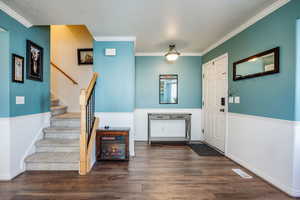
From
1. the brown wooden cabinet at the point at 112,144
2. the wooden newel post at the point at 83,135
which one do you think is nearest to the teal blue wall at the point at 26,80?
the wooden newel post at the point at 83,135

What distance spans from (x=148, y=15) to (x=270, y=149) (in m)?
2.71

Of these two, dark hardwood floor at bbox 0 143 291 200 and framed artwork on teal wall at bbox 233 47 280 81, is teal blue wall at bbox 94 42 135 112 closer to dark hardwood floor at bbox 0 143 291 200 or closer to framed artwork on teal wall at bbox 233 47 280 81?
dark hardwood floor at bbox 0 143 291 200

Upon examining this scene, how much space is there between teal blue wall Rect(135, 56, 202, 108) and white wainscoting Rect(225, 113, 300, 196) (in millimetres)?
1704

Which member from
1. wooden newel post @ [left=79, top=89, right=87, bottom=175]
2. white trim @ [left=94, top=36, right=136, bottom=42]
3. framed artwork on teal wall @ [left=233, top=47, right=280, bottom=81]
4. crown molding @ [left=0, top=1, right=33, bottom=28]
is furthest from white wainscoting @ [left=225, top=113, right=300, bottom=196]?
crown molding @ [left=0, top=1, right=33, bottom=28]

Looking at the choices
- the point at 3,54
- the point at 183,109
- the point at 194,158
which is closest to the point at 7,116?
the point at 3,54

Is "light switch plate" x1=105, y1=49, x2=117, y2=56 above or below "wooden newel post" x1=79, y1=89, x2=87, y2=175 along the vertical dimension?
above

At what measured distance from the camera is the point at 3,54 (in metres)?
2.29

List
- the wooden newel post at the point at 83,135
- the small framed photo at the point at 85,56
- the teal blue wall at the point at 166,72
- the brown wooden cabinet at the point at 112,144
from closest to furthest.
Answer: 1. the wooden newel post at the point at 83,135
2. the brown wooden cabinet at the point at 112,144
3. the small framed photo at the point at 85,56
4. the teal blue wall at the point at 166,72

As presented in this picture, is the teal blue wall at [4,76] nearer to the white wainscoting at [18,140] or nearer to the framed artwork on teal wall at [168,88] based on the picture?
the white wainscoting at [18,140]

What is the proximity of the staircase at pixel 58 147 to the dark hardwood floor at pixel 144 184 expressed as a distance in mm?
150

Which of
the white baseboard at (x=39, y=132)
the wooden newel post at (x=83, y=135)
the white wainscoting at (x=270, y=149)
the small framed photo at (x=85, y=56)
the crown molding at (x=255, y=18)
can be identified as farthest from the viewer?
the small framed photo at (x=85, y=56)

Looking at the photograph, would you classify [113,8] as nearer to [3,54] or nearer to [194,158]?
[3,54]

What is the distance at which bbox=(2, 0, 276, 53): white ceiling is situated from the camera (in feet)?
7.07

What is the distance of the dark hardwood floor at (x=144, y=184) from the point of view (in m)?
1.97
